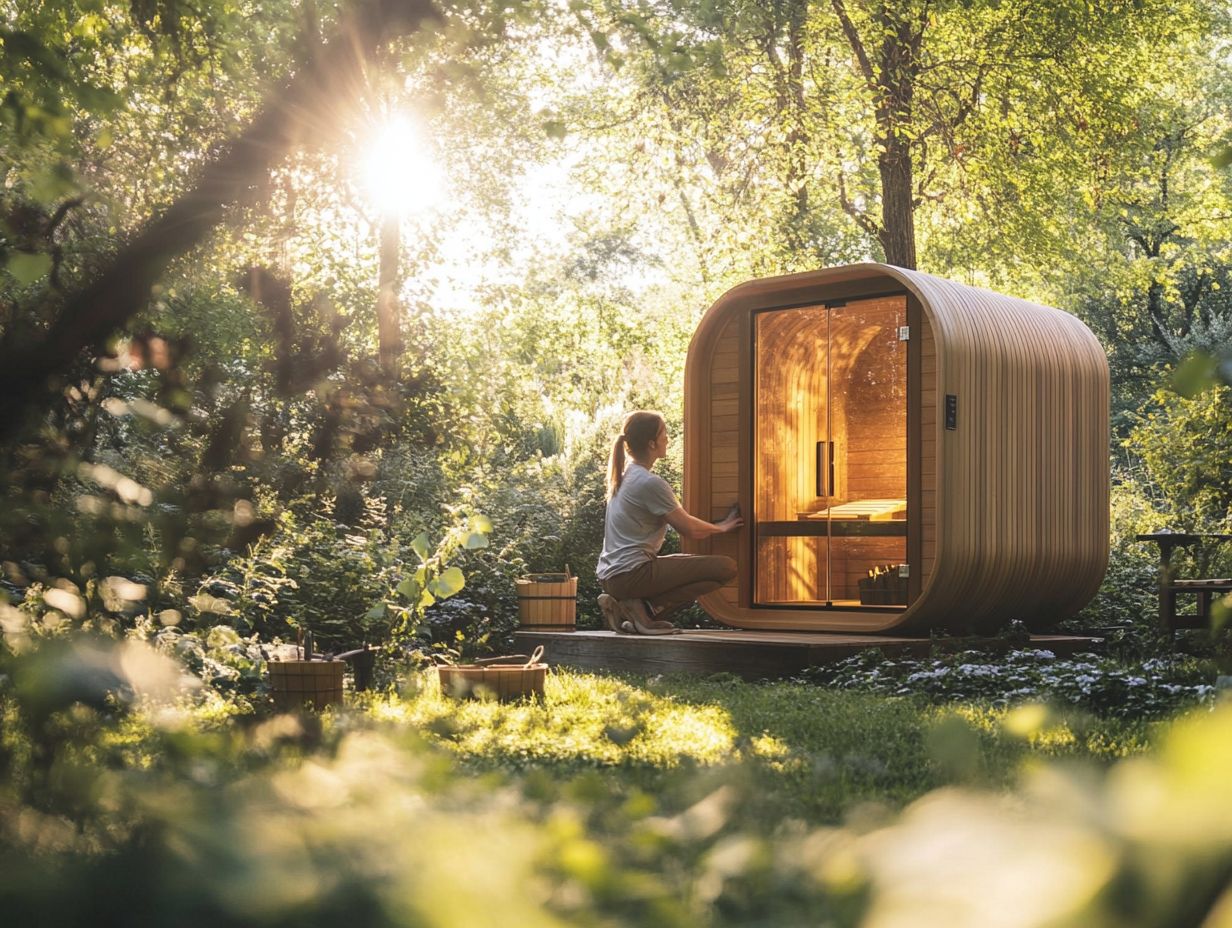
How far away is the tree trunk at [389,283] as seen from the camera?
16906 millimetres

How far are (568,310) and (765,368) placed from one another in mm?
11550

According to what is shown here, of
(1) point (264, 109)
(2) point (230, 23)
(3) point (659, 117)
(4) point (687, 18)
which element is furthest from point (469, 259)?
(1) point (264, 109)

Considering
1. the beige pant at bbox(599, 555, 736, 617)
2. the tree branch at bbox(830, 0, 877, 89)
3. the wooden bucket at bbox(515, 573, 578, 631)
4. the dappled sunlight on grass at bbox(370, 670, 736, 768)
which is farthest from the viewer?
the tree branch at bbox(830, 0, 877, 89)

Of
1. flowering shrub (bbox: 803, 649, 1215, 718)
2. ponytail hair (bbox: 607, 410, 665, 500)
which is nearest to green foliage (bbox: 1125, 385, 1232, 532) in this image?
flowering shrub (bbox: 803, 649, 1215, 718)

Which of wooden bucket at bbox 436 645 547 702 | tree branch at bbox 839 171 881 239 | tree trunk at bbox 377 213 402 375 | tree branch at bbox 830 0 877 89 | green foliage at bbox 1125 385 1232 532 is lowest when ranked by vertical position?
wooden bucket at bbox 436 645 547 702

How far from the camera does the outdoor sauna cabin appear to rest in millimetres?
8977

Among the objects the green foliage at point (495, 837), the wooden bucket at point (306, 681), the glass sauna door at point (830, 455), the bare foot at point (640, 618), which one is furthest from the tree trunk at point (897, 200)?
the green foliage at point (495, 837)

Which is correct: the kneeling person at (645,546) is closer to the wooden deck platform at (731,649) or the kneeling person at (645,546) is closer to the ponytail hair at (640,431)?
the ponytail hair at (640,431)

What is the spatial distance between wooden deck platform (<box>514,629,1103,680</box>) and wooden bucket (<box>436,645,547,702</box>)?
1920 millimetres

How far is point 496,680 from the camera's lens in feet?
21.2

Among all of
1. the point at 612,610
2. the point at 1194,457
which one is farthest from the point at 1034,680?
the point at 1194,457

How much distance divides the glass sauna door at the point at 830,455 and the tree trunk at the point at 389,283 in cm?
707

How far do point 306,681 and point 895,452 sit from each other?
662 cm

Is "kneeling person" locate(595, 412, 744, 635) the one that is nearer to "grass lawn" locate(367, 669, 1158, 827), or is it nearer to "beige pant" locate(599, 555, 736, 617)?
"beige pant" locate(599, 555, 736, 617)
